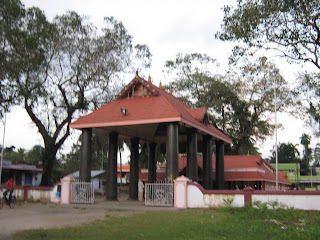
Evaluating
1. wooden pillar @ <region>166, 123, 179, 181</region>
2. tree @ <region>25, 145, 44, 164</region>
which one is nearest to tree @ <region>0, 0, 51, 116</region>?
wooden pillar @ <region>166, 123, 179, 181</region>

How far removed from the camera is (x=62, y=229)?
10398mm

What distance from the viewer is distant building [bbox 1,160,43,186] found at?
35.6 metres

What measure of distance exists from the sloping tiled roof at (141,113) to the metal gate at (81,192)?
3.41 metres

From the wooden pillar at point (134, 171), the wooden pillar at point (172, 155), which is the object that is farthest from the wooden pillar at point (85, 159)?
the wooden pillar at point (134, 171)

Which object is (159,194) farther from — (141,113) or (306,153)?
(306,153)

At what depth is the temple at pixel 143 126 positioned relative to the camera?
18.6m

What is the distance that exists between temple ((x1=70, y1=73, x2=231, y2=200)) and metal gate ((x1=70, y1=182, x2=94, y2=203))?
3.13ft

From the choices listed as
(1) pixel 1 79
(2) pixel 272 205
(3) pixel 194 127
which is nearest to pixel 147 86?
(3) pixel 194 127

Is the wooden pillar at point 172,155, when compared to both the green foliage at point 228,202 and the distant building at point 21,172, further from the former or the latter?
the distant building at point 21,172

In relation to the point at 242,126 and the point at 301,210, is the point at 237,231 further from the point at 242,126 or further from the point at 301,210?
the point at 242,126

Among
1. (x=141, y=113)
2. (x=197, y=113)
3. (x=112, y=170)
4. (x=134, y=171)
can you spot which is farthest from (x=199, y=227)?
(x=134, y=171)

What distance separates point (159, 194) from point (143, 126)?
19.1 ft

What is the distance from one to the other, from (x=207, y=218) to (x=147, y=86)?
10727 millimetres

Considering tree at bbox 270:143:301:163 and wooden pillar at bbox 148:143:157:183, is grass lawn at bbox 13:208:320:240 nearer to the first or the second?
wooden pillar at bbox 148:143:157:183
